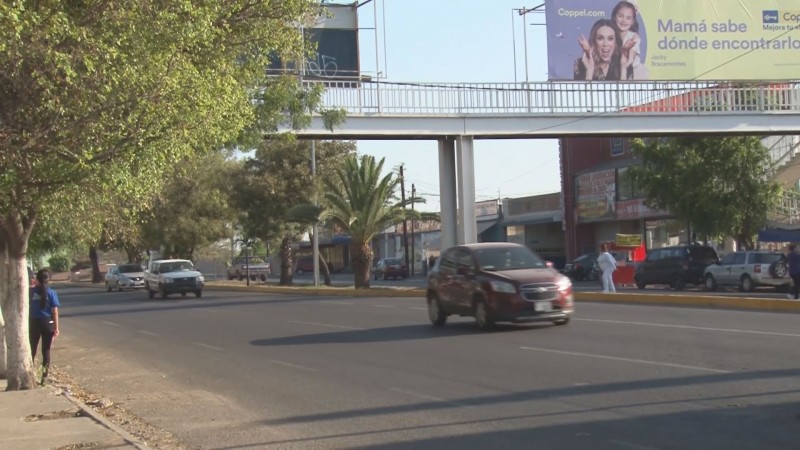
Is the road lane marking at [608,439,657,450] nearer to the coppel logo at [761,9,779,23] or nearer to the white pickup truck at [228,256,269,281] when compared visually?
the coppel logo at [761,9,779,23]

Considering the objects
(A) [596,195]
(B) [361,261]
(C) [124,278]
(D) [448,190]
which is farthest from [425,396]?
(A) [596,195]

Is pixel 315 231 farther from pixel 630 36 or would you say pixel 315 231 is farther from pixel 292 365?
pixel 292 365

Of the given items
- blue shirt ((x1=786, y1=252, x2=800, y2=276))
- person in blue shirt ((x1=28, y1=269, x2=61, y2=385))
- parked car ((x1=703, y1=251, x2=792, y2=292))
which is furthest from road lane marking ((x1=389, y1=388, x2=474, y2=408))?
parked car ((x1=703, y1=251, x2=792, y2=292))

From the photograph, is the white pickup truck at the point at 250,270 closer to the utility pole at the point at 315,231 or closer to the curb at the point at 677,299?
the utility pole at the point at 315,231

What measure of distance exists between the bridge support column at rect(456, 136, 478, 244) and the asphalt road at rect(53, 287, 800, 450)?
9.36 meters

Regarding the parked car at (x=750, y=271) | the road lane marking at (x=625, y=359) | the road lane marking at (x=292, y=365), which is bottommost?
the road lane marking at (x=292, y=365)

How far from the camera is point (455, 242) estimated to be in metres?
31.5

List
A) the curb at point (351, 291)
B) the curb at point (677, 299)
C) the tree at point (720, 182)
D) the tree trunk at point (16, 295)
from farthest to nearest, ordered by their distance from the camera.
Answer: the tree at point (720, 182), the curb at point (351, 291), the curb at point (677, 299), the tree trunk at point (16, 295)

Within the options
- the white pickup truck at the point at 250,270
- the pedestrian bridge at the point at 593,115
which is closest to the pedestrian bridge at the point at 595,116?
the pedestrian bridge at the point at 593,115

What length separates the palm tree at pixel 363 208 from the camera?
1574 inches

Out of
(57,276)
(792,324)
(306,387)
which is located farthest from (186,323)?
(57,276)

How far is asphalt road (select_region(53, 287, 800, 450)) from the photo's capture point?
895 cm

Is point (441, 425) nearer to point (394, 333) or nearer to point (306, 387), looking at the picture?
point (306, 387)

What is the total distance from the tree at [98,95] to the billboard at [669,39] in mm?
20029
